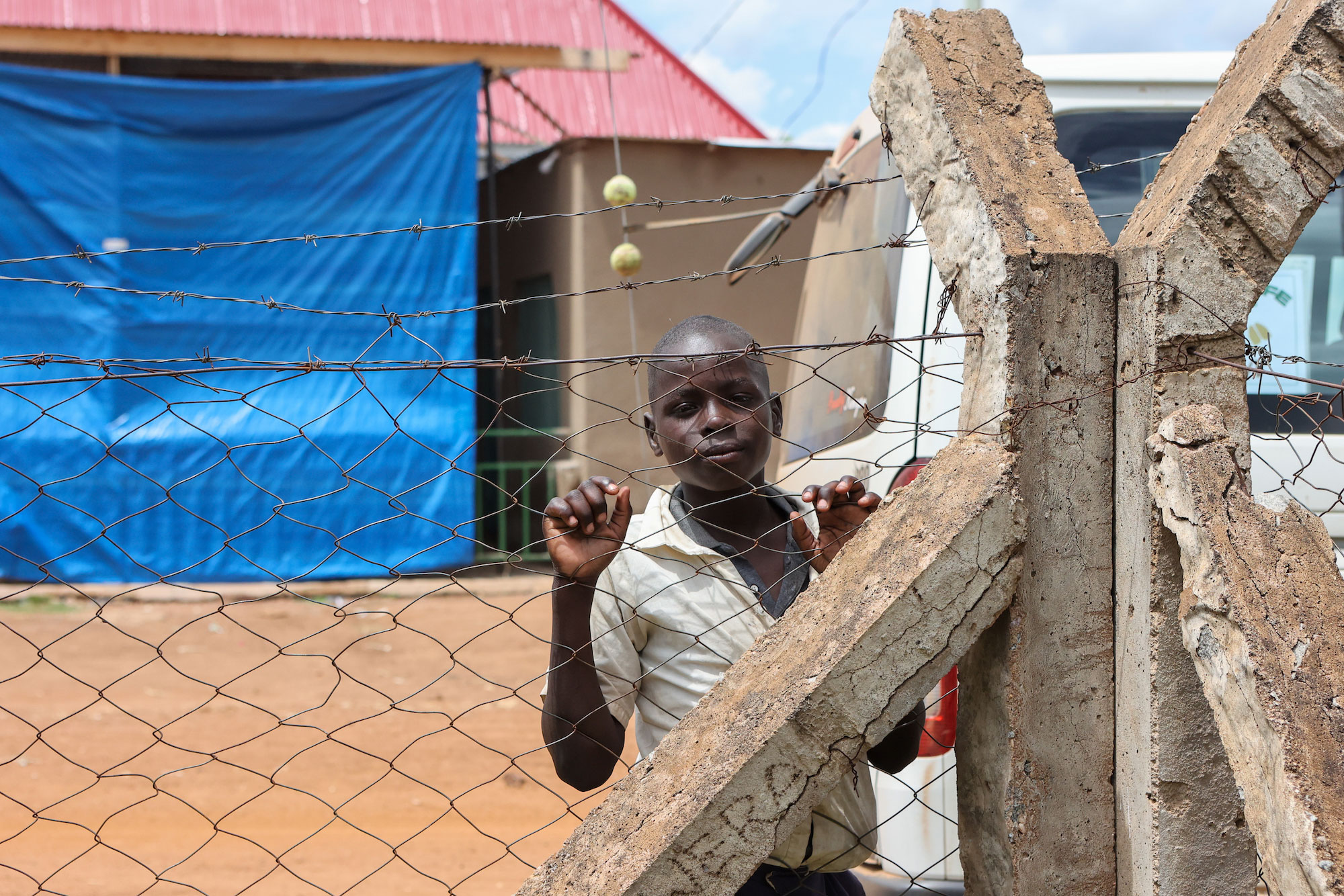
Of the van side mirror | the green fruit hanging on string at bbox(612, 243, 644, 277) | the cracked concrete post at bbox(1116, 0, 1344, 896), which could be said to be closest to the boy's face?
the cracked concrete post at bbox(1116, 0, 1344, 896)

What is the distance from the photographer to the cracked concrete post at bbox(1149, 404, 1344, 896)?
1.12m

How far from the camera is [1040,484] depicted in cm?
143

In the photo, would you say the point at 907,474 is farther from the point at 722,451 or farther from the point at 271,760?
the point at 271,760

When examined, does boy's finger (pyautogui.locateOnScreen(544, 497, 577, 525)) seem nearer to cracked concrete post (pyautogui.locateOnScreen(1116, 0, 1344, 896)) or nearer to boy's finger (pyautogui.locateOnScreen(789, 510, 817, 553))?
boy's finger (pyautogui.locateOnScreen(789, 510, 817, 553))

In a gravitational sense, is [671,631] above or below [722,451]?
below

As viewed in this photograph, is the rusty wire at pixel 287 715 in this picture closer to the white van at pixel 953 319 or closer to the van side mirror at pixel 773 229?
the white van at pixel 953 319

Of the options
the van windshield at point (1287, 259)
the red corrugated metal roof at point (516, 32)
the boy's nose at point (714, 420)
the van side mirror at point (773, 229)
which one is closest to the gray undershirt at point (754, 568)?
the boy's nose at point (714, 420)

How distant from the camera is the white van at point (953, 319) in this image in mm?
2338

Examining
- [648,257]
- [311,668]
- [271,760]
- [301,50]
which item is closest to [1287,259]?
[271,760]

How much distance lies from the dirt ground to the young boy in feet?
1.92

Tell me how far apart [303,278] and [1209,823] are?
24.9ft

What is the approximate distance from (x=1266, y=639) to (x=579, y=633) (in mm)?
912

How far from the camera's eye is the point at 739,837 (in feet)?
4.34

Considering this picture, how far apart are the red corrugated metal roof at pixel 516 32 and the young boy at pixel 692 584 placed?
6772 mm
